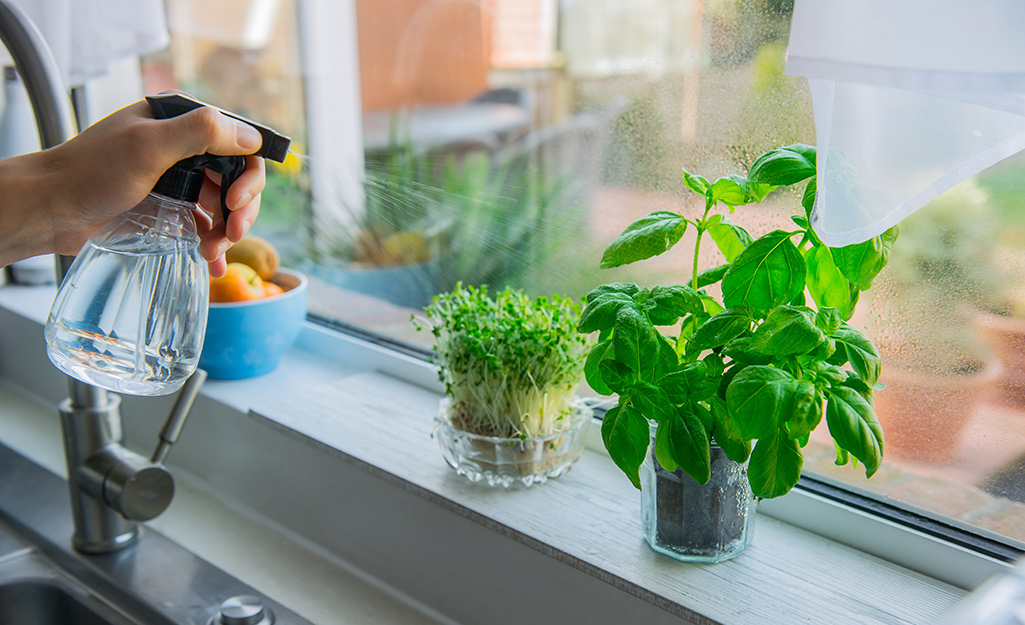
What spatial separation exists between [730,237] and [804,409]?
17 centimetres

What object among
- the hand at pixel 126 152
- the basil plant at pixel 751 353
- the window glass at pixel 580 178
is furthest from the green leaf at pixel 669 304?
the hand at pixel 126 152

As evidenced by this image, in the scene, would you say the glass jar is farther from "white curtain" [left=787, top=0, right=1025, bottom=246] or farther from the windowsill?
"white curtain" [left=787, top=0, right=1025, bottom=246]

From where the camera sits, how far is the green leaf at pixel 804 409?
0.52 meters

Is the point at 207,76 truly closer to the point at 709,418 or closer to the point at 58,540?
the point at 58,540

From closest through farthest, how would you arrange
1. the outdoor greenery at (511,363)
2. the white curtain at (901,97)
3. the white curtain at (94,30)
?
the white curtain at (901,97)
the outdoor greenery at (511,363)
the white curtain at (94,30)

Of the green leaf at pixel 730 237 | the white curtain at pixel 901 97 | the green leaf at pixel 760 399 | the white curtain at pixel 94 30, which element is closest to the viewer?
the white curtain at pixel 901 97

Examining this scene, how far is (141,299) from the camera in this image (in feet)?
2.22

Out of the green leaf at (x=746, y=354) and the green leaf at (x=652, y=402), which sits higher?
the green leaf at (x=746, y=354)

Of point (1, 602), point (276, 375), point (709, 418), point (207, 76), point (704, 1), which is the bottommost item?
point (1, 602)

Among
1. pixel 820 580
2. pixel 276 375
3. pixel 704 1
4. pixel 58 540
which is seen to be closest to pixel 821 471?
pixel 820 580

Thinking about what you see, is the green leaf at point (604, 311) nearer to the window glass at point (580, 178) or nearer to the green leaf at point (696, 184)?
the green leaf at point (696, 184)

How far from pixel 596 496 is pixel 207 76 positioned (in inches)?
42.0

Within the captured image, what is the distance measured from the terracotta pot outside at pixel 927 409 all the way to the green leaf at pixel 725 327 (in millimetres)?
241

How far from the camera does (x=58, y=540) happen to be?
39.7 inches
